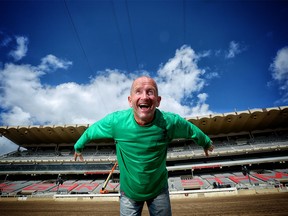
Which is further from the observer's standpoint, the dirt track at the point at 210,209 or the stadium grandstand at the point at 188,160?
the stadium grandstand at the point at 188,160

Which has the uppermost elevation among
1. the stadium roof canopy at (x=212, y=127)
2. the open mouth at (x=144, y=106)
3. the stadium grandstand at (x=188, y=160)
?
the stadium roof canopy at (x=212, y=127)

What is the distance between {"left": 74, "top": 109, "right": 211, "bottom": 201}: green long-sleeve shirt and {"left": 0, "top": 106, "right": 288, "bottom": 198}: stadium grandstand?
19605 millimetres

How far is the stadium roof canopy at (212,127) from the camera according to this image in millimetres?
24581

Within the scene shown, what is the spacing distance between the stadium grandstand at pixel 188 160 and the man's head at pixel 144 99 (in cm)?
1998

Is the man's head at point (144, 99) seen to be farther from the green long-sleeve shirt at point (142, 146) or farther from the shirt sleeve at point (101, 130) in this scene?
the shirt sleeve at point (101, 130)

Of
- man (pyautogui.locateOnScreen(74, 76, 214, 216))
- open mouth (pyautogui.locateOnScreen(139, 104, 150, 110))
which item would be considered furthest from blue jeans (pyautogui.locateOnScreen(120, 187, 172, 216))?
open mouth (pyautogui.locateOnScreen(139, 104, 150, 110))

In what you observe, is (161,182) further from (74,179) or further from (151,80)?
(74,179)

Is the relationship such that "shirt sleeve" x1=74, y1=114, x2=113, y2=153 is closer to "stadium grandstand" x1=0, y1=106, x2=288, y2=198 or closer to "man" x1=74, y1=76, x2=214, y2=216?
"man" x1=74, y1=76, x2=214, y2=216

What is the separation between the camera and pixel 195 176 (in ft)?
74.5

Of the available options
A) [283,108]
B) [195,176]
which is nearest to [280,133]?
[283,108]

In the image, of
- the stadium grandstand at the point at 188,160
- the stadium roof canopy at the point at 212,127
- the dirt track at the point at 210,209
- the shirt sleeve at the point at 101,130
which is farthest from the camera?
the stadium roof canopy at the point at 212,127

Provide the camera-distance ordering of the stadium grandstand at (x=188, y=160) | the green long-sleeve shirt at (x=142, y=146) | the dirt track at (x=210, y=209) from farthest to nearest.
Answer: the stadium grandstand at (x=188, y=160) → the dirt track at (x=210, y=209) → the green long-sleeve shirt at (x=142, y=146)

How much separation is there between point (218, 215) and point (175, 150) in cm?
2340

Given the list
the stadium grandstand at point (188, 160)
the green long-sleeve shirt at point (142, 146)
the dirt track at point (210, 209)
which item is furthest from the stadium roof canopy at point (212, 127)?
the green long-sleeve shirt at point (142, 146)
